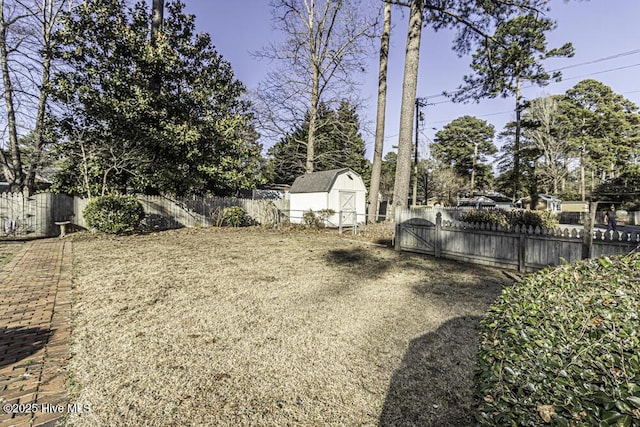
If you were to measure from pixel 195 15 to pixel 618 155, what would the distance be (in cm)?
3585

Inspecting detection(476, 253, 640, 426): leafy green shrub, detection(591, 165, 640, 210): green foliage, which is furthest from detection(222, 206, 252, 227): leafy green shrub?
detection(591, 165, 640, 210): green foliage

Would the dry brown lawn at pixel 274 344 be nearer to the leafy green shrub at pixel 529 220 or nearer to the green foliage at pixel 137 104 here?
the leafy green shrub at pixel 529 220

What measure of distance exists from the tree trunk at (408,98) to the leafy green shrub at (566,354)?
8284mm

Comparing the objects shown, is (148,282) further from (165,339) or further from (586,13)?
(586,13)

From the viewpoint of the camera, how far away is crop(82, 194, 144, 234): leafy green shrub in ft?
33.4

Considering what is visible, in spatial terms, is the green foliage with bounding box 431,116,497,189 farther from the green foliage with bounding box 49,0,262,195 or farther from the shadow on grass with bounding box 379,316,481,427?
the shadow on grass with bounding box 379,316,481,427

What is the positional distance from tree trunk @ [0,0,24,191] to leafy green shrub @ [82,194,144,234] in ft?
13.3

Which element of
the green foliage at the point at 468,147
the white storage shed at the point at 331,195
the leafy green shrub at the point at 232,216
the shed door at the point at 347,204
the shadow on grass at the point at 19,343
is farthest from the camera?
the green foliage at the point at 468,147

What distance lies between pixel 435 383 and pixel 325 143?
69.1 ft

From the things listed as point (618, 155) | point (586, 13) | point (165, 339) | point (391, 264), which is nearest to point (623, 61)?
point (586, 13)

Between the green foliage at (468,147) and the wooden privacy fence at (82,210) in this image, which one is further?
the green foliage at (468,147)

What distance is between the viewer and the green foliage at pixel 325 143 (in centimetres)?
1936

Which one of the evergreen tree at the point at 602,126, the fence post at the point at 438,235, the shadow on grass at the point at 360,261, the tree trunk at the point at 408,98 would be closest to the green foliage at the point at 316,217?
the tree trunk at the point at 408,98

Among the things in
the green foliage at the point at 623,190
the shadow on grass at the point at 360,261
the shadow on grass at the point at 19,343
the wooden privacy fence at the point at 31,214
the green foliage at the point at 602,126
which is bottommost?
the shadow on grass at the point at 19,343
